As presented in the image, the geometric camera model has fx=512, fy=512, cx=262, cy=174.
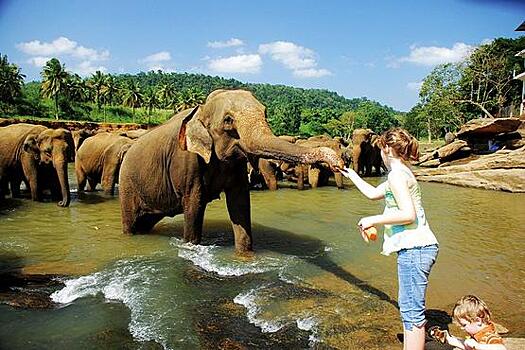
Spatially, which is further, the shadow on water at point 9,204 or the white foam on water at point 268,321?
the shadow on water at point 9,204

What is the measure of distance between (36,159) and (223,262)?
24.2 feet

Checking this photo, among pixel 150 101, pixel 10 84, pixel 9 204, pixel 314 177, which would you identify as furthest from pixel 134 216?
pixel 150 101

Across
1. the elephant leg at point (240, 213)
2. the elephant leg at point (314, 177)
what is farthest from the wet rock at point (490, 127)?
the elephant leg at point (240, 213)

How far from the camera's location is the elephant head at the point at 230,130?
5518 millimetres

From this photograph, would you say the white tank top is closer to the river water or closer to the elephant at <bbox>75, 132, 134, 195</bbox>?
the river water

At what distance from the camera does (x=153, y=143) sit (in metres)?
7.55

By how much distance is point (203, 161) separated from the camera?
20.8 feet

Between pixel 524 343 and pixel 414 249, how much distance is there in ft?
3.19

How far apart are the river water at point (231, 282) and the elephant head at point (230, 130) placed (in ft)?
4.65

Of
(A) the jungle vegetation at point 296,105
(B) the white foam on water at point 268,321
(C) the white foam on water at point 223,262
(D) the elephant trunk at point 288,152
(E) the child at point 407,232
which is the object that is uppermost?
(A) the jungle vegetation at point 296,105

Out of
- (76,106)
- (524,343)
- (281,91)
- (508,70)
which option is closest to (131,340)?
(524,343)

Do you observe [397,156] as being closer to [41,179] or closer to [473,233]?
[473,233]

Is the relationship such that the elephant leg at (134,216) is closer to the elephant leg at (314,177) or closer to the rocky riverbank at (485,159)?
the elephant leg at (314,177)

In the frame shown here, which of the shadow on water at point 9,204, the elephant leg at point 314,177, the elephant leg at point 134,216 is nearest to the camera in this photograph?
the elephant leg at point 134,216
